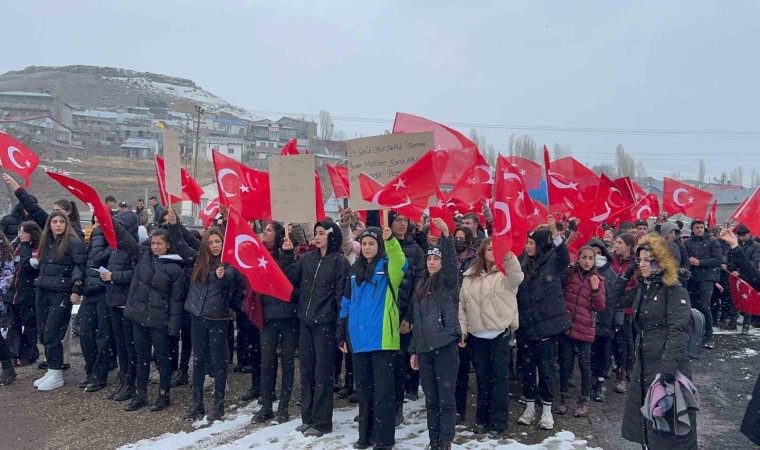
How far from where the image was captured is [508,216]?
5.50 meters

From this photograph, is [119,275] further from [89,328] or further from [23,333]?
[23,333]

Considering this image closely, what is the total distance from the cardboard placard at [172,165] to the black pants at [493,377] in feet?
13.1

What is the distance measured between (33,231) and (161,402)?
332cm

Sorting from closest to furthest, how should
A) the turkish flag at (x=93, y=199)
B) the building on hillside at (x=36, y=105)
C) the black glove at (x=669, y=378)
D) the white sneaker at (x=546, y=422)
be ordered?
1. the black glove at (x=669, y=378)
2. the white sneaker at (x=546, y=422)
3. the turkish flag at (x=93, y=199)
4. the building on hillside at (x=36, y=105)

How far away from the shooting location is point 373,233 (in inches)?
220

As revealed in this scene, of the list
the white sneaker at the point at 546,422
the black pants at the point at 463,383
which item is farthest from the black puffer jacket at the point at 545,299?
the white sneaker at the point at 546,422

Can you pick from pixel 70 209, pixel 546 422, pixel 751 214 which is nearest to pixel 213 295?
pixel 70 209

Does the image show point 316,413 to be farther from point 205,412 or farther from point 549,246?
point 549,246

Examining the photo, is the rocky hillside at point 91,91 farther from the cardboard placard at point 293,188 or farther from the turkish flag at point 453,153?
the cardboard placard at point 293,188

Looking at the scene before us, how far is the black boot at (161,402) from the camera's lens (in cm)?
663

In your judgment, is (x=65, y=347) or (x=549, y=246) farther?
(x=65, y=347)

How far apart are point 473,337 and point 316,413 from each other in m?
1.80

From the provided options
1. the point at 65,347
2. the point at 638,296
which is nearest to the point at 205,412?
the point at 65,347

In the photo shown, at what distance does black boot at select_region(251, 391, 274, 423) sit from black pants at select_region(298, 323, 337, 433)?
471 mm
